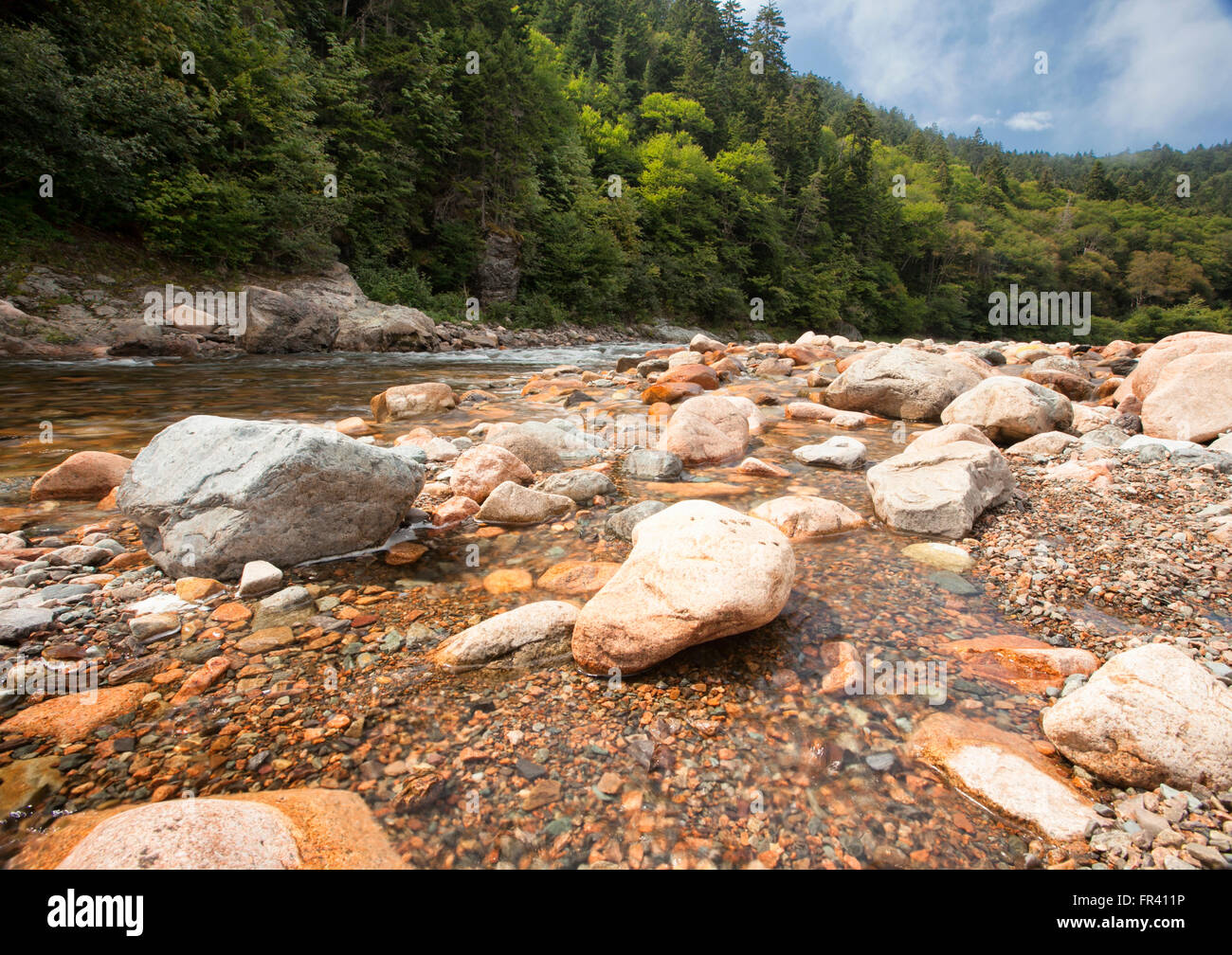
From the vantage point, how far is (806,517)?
3559 mm

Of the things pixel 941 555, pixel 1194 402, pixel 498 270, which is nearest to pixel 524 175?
pixel 498 270

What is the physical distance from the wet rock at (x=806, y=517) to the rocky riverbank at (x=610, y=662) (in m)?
0.02

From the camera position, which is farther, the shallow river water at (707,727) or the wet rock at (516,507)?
the wet rock at (516,507)

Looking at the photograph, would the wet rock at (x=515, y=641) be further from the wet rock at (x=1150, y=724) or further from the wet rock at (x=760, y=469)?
the wet rock at (x=760, y=469)

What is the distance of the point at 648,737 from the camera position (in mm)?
1903

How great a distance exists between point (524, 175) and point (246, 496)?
2654 centimetres

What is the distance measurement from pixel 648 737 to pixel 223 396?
8.63 metres

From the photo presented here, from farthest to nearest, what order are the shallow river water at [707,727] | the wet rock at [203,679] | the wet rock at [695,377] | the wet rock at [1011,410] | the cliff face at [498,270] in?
the cliff face at [498,270] → the wet rock at [695,377] → the wet rock at [1011,410] → the wet rock at [203,679] → the shallow river water at [707,727]

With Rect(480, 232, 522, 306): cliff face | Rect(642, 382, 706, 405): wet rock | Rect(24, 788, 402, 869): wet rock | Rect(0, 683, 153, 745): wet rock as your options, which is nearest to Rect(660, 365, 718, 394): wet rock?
Rect(642, 382, 706, 405): wet rock

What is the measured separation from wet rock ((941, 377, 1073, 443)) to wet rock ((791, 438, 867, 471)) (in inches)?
67.6

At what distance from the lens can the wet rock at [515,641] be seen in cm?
227

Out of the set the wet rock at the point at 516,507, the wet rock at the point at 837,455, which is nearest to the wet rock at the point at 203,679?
the wet rock at the point at 516,507
